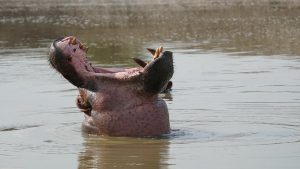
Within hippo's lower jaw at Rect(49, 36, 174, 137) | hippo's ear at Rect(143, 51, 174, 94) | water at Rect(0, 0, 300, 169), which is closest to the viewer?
water at Rect(0, 0, 300, 169)

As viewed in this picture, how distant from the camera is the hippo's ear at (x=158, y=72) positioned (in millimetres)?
8562

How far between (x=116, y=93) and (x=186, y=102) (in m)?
2.82

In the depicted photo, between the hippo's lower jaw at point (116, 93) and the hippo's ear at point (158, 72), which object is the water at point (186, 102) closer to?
the hippo's lower jaw at point (116, 93)

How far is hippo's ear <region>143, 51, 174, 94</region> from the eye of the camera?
8562 millimetres

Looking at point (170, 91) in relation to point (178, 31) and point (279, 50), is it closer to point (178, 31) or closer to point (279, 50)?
point (279, 50)

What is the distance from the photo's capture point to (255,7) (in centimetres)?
3797

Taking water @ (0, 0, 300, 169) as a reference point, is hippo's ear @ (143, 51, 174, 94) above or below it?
above

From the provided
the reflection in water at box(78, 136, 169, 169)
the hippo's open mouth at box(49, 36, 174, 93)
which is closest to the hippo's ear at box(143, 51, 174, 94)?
the hippo's open mouth at box(49, 36, 174, 93)

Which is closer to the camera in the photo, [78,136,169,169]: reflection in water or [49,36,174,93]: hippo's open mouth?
[78,136,169,169]: reflection in water

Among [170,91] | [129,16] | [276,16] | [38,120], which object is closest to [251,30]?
[276,16]

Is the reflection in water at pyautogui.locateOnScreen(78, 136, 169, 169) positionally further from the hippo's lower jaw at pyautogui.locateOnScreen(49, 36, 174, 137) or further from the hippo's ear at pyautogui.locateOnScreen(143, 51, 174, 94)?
the hippo's ear at pyautogui.locateOnScreen(143, 51, 174, 94)

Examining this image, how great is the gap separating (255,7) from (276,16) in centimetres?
550

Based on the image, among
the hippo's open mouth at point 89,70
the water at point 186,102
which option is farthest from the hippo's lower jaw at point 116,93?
the water at point 186,102

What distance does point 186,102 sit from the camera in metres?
11.7
